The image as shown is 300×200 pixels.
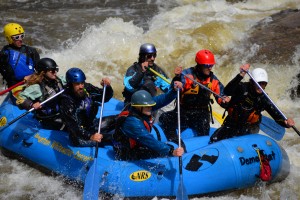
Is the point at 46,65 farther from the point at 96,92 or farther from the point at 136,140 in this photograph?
the point at 136,140

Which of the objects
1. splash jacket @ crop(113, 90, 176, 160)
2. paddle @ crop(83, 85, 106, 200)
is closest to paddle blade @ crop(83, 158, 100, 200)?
paddle @ crop(83, 85, 106, 200)

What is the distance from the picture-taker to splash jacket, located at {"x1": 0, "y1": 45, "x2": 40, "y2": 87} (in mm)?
6364

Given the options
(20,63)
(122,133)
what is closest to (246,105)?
(122,133)

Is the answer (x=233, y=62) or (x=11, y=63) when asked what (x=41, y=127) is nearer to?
(x=11, y=63)

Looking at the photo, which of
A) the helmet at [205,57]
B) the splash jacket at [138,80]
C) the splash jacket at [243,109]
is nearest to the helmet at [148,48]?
the splash jacket at [138,80]

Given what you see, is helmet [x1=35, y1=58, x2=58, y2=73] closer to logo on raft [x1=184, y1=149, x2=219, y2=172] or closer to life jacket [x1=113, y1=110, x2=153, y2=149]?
life jacket [x1=113, y1=110, x2=153, y2=149]

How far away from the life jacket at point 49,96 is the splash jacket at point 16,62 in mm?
1063

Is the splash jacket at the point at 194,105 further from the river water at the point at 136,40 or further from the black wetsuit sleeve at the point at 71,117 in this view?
the black wetsuit sleeve at the point at 71,117

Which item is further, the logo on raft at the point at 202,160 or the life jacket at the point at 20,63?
the life jacket at the point at 20,63

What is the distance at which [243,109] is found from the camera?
5.23m

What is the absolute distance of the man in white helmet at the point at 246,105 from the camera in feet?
16.8

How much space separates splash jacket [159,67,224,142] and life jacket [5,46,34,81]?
86.1 inches

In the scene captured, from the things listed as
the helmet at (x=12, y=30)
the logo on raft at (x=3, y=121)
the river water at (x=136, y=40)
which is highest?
the helmet at (x=12, y=30)

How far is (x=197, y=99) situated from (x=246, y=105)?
2.27 ft
